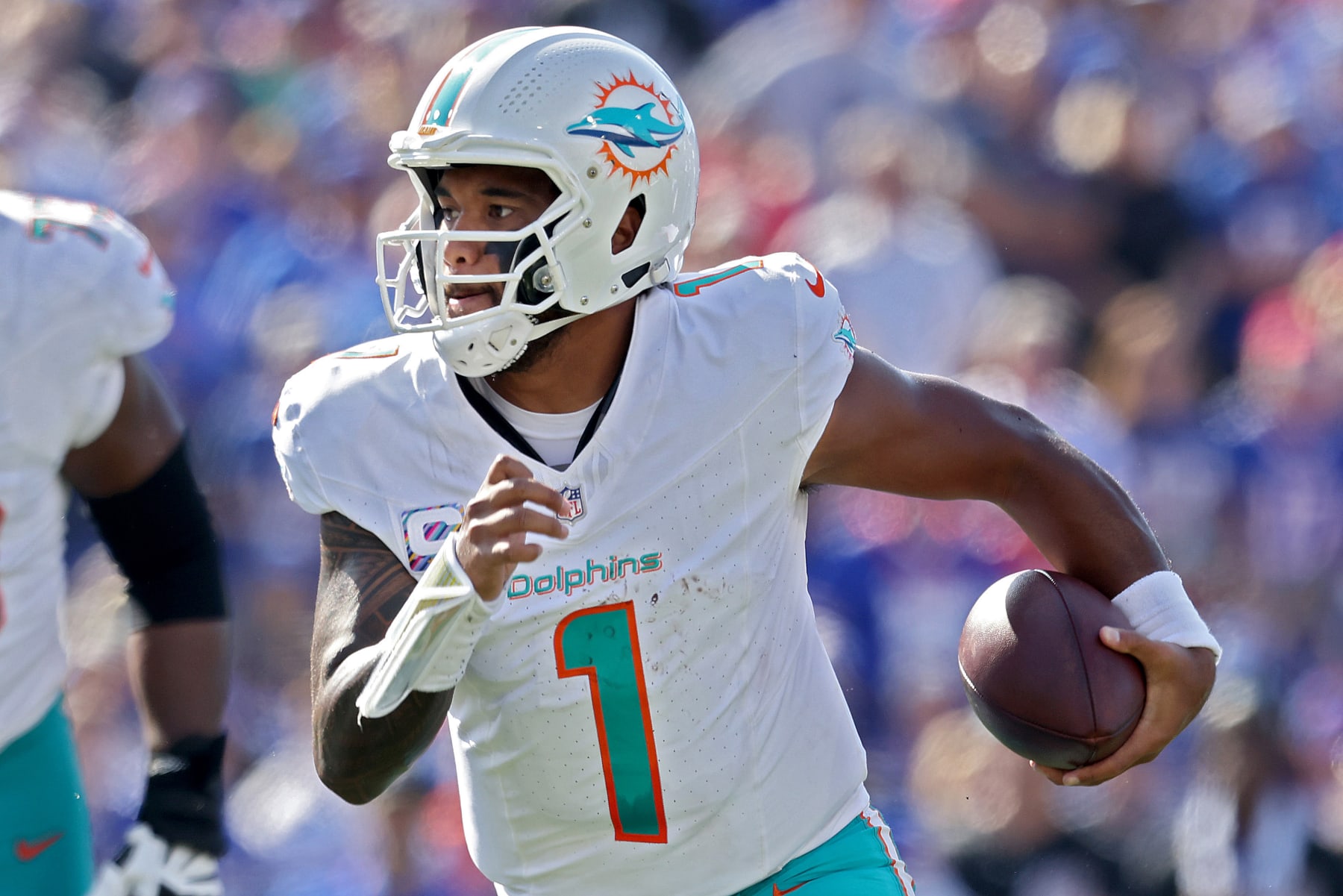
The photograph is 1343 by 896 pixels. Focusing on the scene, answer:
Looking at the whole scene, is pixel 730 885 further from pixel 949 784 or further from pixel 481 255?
pixel 949 784

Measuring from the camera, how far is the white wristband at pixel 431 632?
2062 millimetres

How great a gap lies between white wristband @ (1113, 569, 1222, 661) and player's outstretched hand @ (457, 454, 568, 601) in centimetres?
113

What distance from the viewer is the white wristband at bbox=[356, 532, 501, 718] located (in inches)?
81.2

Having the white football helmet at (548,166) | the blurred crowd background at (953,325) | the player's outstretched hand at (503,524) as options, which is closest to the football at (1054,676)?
the white football helmet at (548,166)

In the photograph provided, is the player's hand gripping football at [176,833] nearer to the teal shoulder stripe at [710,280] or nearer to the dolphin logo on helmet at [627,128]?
the teal shoulder stripe at [710,280]

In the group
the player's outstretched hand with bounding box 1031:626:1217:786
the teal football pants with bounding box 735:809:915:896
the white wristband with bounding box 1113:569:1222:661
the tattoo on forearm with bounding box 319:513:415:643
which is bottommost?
the teal football pants with bounding box 735:809:915:896

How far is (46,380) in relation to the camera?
272 cm

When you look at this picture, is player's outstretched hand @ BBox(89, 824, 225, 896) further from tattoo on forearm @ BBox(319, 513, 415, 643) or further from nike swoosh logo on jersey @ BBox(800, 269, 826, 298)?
nike swoosh logo on jersey @ BBox(800, 269, 826, 298)

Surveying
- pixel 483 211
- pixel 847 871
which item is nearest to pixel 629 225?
pixel 483 211

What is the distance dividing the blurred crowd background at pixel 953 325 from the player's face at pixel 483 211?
90.5 inches

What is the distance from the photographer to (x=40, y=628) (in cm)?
279

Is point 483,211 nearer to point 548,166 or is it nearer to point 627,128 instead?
point 548,166

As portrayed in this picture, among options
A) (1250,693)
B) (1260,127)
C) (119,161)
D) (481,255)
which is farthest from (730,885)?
(119,161)

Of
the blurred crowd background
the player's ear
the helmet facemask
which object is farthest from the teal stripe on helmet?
the blurred crowd background
